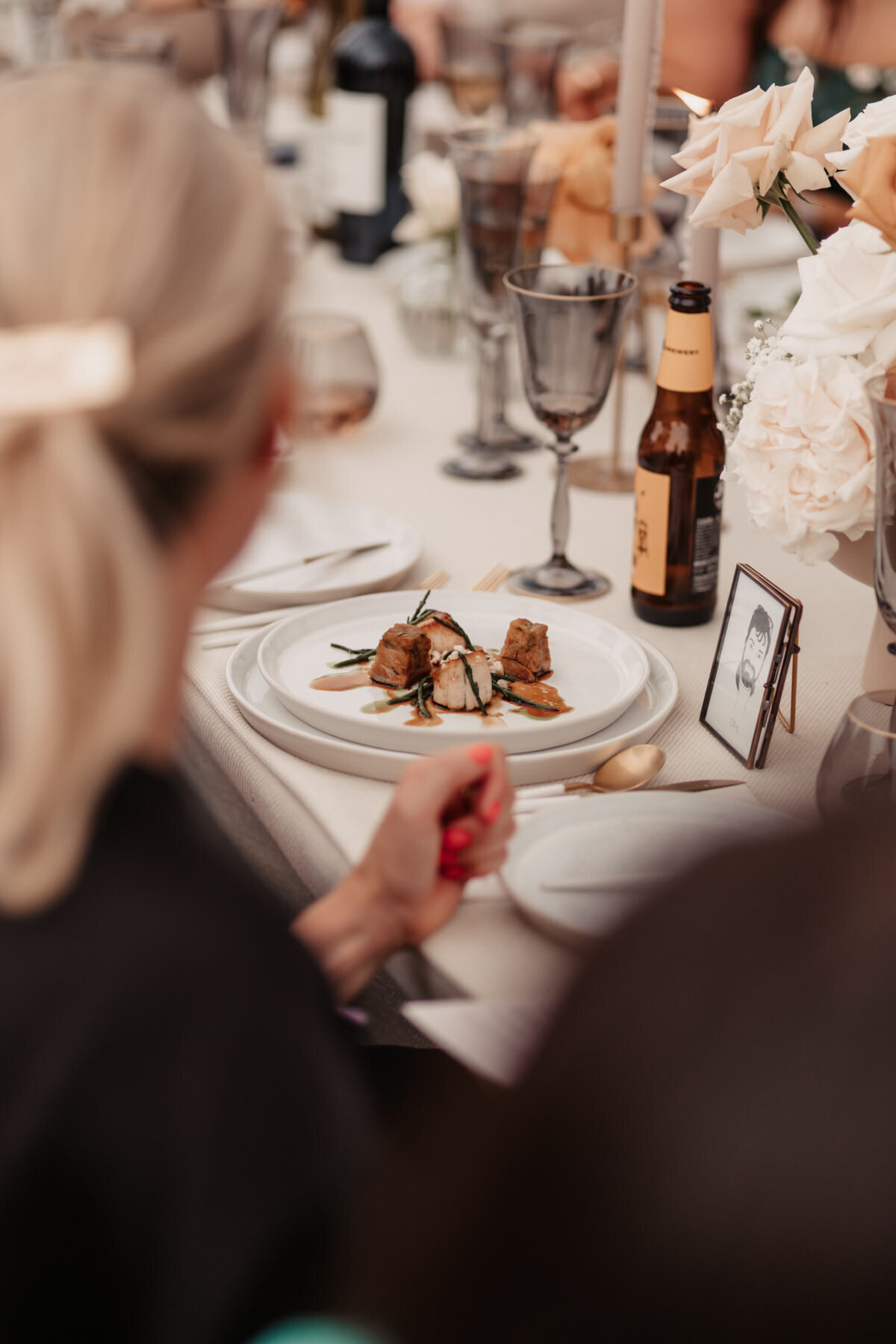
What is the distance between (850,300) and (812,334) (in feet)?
0.10

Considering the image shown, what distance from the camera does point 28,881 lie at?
1.57ft

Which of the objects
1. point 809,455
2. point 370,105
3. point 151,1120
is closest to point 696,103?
point 809,455

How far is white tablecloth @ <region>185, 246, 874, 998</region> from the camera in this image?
778mm

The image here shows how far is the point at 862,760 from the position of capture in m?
0.76

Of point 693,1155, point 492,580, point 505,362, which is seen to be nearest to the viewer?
point 693,1155

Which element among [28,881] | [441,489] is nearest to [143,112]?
[28,881]

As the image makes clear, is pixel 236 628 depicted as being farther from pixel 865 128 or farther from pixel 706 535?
pixel 865 128

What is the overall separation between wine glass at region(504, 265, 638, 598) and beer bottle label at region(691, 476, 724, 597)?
0.11 m

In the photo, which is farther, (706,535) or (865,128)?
(706,535)

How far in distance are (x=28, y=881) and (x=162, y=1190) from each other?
4.6 inches

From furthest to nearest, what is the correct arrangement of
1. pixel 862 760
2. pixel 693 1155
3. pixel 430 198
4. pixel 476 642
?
pixel 430 198, pixel 476 642, pixel 862 760, pixel 693 1155

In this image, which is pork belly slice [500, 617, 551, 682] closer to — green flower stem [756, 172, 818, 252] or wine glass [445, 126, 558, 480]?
green flower stem [756, 172, 818, 252]

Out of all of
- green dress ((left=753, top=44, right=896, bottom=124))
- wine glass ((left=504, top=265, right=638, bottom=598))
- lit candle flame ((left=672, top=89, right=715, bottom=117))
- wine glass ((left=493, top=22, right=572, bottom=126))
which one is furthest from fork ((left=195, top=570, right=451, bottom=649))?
green dress ((left=753, top=44, right=896, bottom=124))

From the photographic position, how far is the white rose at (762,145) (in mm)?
951
